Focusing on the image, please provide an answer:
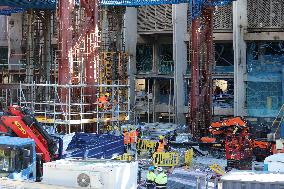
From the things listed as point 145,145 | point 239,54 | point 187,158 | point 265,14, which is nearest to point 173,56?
point 239,54

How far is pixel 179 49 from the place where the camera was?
45.8 metres

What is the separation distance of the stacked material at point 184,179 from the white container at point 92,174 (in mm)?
5425

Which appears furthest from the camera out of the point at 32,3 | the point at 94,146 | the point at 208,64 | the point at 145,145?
the point at 32,3

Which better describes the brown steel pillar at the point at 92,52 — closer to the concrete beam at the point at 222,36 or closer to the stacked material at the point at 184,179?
the stacked material at the point at 184,179

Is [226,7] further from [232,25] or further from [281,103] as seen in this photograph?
[281,103]

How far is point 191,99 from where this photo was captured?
36.5 m

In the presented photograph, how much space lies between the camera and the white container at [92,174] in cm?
1490

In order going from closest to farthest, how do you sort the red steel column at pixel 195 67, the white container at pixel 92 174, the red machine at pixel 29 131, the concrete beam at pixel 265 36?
1. the white container at pixel 92 174
2. the red machine at pixel 29 131
3. the red steel column at pixel 195 67
4. the concrete beam at pixel 265 36

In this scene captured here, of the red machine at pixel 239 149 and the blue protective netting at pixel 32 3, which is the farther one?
the blue protective netting at pixel 32 3

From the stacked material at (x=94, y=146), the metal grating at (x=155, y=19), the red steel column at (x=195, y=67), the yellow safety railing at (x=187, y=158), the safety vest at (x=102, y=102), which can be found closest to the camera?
the stacked material at (x=94, y=146)

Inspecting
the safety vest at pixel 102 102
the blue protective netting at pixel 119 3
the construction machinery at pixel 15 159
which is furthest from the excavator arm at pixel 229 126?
the construction machinery at pixel 15 159

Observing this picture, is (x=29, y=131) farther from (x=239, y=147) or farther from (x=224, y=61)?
(x=224, y=61)

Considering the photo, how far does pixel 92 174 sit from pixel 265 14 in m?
32.2

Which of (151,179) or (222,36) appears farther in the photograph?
(222,36)
